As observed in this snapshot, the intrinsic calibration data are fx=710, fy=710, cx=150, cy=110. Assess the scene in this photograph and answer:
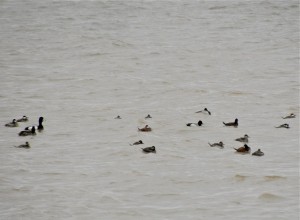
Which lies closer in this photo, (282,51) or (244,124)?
(244,124)

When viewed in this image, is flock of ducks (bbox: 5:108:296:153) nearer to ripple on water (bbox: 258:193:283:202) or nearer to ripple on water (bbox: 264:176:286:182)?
ripple on water (bbox: 264:176:286:182)

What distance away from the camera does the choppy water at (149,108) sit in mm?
18609

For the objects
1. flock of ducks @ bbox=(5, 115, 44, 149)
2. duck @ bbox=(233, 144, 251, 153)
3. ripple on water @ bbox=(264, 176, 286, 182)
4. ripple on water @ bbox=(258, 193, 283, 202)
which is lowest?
ripple on water @ bbox=(258, 193, 283, 202)

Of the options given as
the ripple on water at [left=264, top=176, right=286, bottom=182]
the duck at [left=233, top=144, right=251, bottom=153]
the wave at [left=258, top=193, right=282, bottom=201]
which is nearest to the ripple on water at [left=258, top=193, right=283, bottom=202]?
the wave at [left=258, top=193, right=282, bottom=201]

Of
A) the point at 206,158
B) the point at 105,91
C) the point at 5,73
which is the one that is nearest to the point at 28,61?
the point at 5,73

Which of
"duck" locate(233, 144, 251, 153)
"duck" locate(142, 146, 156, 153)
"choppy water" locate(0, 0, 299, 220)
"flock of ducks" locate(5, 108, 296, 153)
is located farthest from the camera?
"duck" locate(142, 146, 156, 153)

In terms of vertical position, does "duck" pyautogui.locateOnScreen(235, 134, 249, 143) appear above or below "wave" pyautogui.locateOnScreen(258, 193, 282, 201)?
above

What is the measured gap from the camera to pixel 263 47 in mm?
42281

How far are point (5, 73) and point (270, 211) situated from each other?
22.4m

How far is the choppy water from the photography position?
1861cm

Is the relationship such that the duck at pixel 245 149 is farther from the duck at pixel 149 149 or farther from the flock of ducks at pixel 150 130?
the duck at pixel 149 149

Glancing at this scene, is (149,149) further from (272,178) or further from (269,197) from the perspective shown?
(269,197)

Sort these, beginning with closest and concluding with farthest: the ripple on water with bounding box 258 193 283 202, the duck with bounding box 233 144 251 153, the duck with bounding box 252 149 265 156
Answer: the ripple on water with bounding box 258 193 283 202 → the duck with bounding box 252 149 265 156 → the duck with bounding box 233 144 251 153

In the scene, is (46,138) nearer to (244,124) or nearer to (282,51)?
(244,124)
